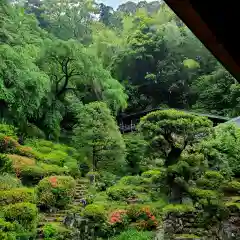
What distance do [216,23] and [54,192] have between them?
Answer: 8.55 m

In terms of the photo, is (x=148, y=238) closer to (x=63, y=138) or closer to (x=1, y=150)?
(x=1, y=150)

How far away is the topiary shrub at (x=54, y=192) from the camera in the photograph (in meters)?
9.04

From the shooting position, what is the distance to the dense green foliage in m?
8.41

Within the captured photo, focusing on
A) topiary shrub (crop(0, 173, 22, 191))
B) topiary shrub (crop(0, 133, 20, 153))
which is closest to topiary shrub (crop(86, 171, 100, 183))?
topiary shrub (crop(0, 133, 20, 153))

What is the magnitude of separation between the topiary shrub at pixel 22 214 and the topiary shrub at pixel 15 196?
1.68 ft

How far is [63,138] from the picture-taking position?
60.2 ft

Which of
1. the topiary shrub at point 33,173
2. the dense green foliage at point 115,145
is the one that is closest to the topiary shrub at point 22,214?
the dense green foliage at point 115,145

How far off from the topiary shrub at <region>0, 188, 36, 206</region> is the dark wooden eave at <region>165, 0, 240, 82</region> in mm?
7134

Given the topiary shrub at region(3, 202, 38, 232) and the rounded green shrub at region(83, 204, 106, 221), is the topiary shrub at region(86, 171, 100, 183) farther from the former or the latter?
the topiary shrub at region(3, 202, 38, 232)

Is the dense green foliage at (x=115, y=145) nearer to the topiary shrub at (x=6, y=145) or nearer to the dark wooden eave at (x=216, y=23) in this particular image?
the topiary shrub at (x=6, y=145)

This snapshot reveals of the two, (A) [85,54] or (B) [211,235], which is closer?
(B) [211,235]

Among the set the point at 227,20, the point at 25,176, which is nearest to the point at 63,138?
the point at 25,176

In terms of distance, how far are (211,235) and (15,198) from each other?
449cm

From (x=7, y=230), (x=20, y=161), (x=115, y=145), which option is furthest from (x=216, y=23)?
(x=115, y=145)
